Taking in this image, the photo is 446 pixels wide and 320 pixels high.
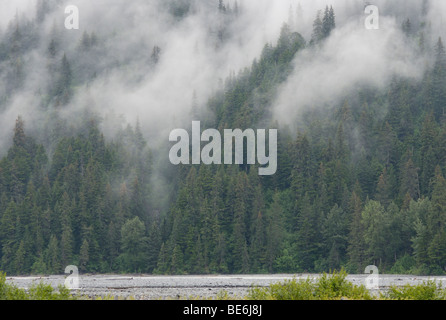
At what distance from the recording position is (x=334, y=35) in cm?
19488

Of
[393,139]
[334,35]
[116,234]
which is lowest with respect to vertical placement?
[116,234]

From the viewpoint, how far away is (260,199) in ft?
443

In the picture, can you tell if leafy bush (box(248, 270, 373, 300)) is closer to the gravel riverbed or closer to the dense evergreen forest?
the gravel riverbed

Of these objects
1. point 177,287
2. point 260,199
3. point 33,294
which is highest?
point 260,199

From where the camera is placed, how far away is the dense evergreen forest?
120 m

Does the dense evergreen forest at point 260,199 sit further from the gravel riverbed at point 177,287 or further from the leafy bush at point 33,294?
the leafy bush at point 33,294

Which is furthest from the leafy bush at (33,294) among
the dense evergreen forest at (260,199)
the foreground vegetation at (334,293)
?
the dense evergreen forest at (260,199)

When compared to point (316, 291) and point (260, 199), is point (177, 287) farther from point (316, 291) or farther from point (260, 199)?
point (316, 291)

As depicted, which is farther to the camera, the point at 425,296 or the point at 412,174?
the point at 412,174

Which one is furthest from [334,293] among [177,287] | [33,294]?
[177,287]

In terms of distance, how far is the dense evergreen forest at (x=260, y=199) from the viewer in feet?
392
